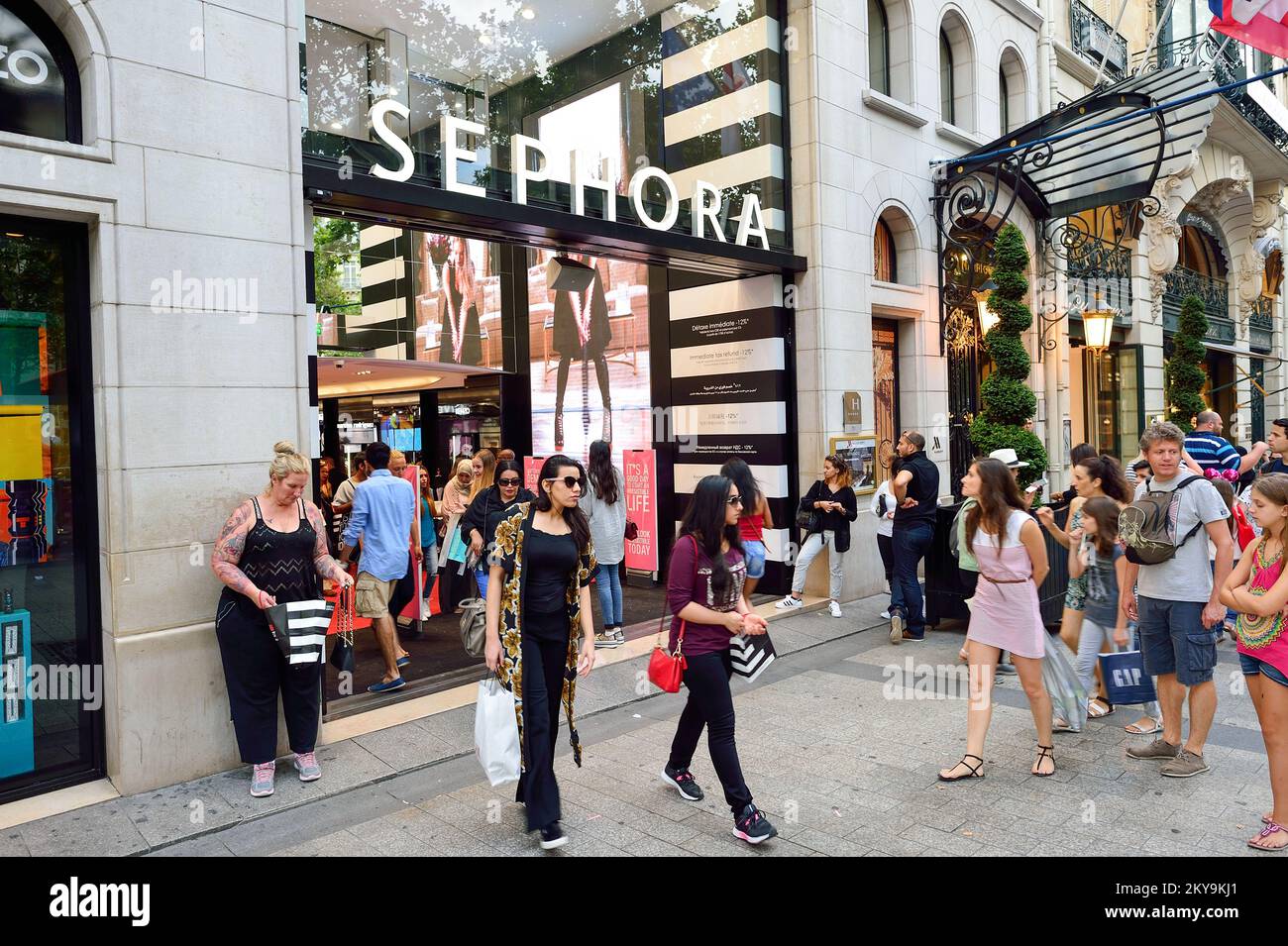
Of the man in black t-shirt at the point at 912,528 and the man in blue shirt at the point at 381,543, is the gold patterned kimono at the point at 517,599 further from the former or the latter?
the man in black t-shirt at the point at 912,528

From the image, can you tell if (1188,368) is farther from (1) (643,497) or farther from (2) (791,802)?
(2) (791,802)

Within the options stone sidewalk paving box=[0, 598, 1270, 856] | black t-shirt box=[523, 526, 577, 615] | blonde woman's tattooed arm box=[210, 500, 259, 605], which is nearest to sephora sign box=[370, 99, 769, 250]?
blonde woman's tattooed arm box=[210, 500, 259, 605]

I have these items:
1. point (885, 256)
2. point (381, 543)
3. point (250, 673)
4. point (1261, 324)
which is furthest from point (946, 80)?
point (1261, 324)

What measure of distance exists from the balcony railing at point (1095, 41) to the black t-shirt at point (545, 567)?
15.5 m

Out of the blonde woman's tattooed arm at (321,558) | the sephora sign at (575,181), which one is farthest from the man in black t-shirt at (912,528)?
the blonde woman's tattooed arm at (321,558)

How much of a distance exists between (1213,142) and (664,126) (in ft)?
53.6

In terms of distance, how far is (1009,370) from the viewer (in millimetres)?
10664

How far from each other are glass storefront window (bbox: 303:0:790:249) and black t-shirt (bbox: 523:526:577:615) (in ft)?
11.6

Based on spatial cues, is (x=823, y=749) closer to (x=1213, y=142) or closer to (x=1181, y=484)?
(x=1181, y=484)

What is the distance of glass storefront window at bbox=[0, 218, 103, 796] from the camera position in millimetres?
4758

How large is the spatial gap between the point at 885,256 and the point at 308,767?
32.3 feet

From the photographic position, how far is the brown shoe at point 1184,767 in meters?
4.86

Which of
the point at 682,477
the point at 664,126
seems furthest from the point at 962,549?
the point at 664,126

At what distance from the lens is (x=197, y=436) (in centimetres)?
509
